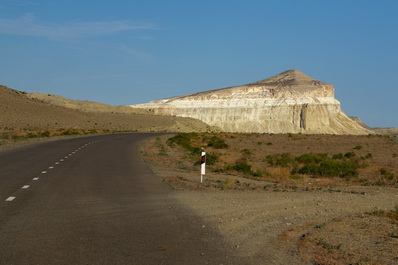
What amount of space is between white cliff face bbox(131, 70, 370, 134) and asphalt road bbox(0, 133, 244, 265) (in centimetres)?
13360

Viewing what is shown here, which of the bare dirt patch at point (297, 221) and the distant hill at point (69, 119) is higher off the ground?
the distant hill at point (69, 119)

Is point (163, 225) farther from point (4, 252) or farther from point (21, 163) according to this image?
point (21, 163)

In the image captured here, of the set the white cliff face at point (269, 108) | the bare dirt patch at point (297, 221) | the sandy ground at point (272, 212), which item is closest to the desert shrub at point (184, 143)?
the bare dirt patch at point (297, 221)

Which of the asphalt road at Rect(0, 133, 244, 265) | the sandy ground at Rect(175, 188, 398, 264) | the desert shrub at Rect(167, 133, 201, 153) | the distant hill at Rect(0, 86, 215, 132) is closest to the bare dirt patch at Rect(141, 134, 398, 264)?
the sandy ground at Rect(175, 188, 398, 264)

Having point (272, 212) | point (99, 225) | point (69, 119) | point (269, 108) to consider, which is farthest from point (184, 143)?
point (269, 108)

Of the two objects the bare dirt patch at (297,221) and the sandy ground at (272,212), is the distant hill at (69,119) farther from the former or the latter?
the sandy ground at (272,212)

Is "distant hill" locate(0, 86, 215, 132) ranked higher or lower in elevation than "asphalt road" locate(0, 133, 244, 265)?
higher

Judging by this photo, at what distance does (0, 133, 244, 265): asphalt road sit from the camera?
7.68m

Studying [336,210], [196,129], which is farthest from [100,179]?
[196,129]

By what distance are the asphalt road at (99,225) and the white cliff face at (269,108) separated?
134 m

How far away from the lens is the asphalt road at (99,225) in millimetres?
7676

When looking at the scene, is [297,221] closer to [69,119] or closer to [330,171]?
[330,171]

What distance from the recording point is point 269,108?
158875 mm

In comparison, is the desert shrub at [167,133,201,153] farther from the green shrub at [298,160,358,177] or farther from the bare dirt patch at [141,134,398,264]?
the bare dirt patch at [141,134,398,264]
